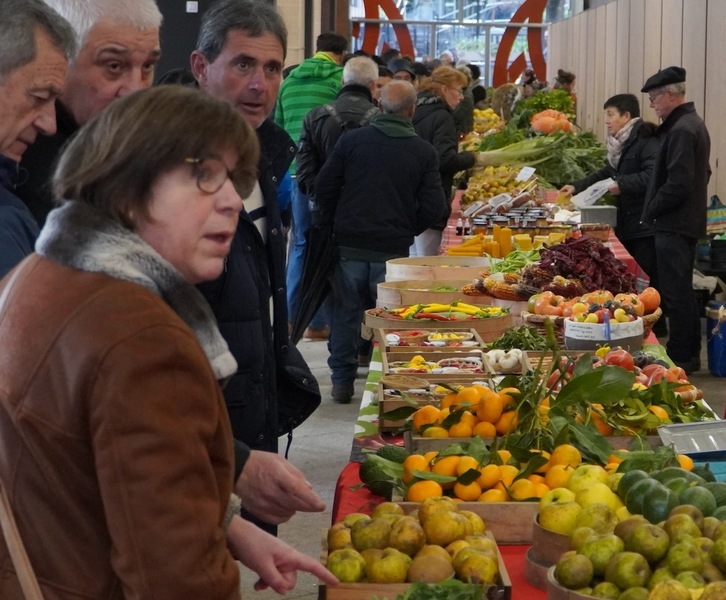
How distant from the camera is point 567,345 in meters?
3.92

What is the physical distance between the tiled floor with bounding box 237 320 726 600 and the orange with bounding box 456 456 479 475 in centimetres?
139

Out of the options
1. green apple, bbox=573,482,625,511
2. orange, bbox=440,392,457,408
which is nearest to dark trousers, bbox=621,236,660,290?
orange, bbox=440,392,457,408

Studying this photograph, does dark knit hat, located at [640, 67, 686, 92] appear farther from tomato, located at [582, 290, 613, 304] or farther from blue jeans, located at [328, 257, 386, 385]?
tomato, located at [582, 290, 613, 304]

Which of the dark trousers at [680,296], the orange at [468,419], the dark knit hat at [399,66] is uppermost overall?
the dark knit hat at [399,66]

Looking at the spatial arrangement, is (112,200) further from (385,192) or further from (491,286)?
(385,192)

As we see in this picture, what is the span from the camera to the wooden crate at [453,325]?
4.20 metres

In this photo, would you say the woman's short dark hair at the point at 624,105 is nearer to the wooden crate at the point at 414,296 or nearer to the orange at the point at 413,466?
the wooden crate at the point at 414,296

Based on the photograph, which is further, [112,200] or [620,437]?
[620,437]

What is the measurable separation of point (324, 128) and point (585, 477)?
5227 millimetres

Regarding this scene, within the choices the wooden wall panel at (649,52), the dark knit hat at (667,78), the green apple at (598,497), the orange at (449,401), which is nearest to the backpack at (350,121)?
the dark knit hat at (667,78)

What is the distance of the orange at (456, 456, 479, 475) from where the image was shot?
2.39 m

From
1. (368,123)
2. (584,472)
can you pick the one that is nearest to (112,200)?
(584,472)

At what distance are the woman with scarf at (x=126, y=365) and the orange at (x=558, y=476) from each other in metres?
1.01

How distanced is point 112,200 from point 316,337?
23.0 ft
